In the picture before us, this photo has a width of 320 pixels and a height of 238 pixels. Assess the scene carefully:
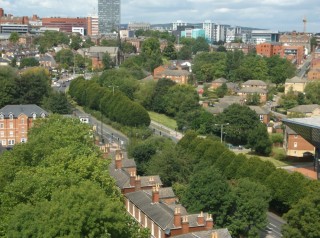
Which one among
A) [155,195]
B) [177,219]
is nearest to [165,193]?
[155,195]

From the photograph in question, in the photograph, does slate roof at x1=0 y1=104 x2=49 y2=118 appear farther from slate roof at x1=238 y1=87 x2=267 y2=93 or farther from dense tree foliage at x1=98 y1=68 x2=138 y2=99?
slate roof at x1=238 y1=87 x2=267 y2=93

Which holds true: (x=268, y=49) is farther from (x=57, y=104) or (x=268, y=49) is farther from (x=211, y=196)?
(x=211, y=196)

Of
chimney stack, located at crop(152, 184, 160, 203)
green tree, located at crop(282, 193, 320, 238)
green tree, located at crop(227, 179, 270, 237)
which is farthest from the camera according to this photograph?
green tree, located at crop(227, 179, 270, 237)

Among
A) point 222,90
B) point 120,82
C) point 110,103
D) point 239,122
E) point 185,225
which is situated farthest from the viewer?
point 222,90

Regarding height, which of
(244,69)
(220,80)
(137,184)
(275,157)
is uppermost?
(244,69)

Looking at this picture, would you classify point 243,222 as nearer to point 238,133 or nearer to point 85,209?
point 85,209

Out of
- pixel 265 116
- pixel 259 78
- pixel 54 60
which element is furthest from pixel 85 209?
pixel 54 60

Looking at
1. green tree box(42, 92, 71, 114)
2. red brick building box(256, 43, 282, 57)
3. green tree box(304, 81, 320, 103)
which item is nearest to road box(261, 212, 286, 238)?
green tree box(42, 92, 71, 114)
